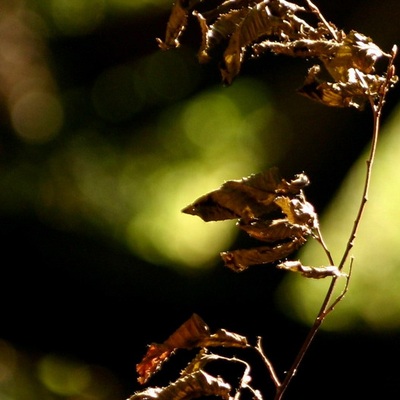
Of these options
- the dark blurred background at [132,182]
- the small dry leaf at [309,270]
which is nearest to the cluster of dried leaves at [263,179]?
the small dry leaf at [309,270]

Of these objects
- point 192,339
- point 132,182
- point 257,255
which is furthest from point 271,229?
point 132,182

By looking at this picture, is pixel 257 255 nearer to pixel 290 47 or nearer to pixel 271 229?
pixel 271 229

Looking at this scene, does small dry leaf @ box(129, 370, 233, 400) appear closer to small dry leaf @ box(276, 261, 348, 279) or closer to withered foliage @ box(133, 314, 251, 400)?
withered foliage @ box(133, 314, 251, 400)

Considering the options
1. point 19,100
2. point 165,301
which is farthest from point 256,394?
point 19,100

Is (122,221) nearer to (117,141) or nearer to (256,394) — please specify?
(117,141)

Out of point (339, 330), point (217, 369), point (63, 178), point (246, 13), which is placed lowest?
point (217, 369)
